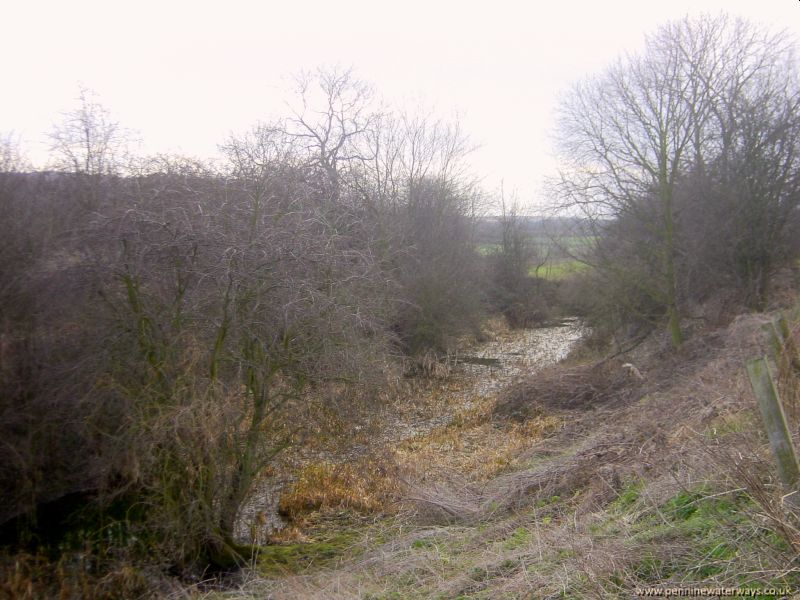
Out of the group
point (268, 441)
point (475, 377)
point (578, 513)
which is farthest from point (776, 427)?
point (475, 377)

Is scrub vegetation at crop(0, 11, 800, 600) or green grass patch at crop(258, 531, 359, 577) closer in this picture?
scrub vegetation at crop(0, 11, 800, 600)

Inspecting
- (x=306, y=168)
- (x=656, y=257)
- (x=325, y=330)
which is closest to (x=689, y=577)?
(x=325, y=330)

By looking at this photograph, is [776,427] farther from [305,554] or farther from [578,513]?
[305,554]

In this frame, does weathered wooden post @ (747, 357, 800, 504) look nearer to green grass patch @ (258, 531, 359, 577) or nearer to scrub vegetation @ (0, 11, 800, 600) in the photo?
scrub vegetation @ (0, 11, 800, 600)

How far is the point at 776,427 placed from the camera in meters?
4.16

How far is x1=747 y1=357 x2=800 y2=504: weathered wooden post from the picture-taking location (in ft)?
13.5

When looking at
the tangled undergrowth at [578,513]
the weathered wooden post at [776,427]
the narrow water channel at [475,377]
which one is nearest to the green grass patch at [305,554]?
the tangled undergrowth at [578,513]

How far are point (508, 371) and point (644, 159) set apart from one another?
8345mm

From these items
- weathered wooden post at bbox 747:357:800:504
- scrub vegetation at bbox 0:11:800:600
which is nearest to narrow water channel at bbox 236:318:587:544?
scrub vegetation at bbox 0:11:800:600

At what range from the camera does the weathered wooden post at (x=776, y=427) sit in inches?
161

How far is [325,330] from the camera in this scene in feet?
27.4

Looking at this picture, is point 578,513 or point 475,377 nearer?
point 578,513

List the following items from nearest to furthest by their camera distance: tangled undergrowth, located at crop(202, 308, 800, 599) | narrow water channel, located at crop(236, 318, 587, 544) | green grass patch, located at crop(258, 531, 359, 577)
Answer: tangled undergrowth, located at crop(202, 308, 800, 599), green grass patch, located at crop(258, 531, 359, 577), narrow water channel, located at crop(236, 318, 587, 544)

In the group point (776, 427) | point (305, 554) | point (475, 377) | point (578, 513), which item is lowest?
point (305, 554)
